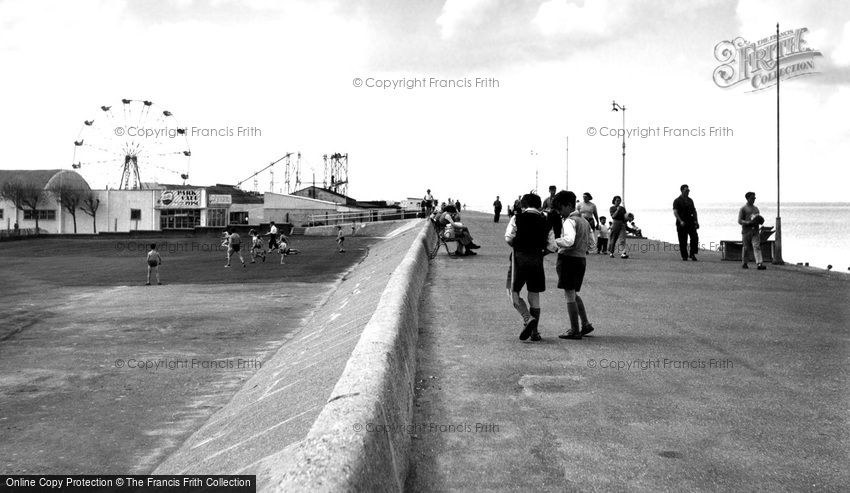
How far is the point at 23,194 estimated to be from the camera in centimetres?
8038

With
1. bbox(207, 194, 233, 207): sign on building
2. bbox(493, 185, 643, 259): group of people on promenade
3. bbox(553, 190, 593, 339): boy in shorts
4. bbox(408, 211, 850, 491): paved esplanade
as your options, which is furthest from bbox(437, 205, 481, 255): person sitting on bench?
bbox(207, 194, 233, 207): sign on building

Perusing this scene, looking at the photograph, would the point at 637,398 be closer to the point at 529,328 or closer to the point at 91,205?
the point at 529,328

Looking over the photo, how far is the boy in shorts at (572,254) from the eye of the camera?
892 cm

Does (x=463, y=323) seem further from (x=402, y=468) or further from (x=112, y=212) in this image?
(x=112, y=212)

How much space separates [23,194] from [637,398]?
85.8 metres

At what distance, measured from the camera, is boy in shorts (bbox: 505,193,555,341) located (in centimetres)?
872

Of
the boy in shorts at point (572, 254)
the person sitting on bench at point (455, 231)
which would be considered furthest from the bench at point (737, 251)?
the boy in shorts at point (572, 254)

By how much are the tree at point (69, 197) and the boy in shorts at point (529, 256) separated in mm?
80982

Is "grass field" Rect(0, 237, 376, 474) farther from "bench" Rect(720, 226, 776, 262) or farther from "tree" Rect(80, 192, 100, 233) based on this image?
"tree" Rect(80, 192, 100, 233)

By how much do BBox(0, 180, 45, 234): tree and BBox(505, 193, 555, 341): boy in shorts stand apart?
3177 inches

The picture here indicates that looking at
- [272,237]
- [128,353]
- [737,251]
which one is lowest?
[128,353]

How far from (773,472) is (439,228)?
16.9 metres

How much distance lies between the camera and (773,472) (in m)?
4.86

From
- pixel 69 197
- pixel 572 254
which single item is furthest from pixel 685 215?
pixel 69 197
